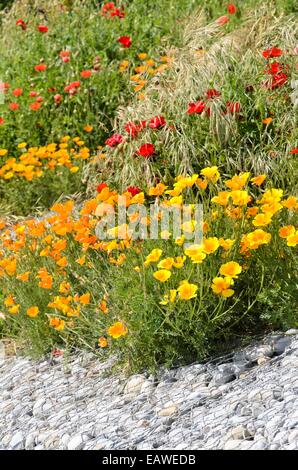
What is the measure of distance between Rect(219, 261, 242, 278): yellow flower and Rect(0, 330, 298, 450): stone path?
14.4 inches

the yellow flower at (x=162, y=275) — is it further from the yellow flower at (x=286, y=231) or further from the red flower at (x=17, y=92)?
the red flower at (x=17, y=92)

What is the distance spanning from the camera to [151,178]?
227 inches

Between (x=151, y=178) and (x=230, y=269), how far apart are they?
2235 mm

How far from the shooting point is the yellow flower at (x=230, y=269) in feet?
11.8

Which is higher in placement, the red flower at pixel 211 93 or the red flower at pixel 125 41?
the red flower at pixel 125 41

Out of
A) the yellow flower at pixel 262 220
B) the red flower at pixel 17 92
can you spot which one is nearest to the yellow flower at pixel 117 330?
the yellow flower at pixel 262 220

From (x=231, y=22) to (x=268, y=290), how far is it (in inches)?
155

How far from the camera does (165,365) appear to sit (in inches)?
147

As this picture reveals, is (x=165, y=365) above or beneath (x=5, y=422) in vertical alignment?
above

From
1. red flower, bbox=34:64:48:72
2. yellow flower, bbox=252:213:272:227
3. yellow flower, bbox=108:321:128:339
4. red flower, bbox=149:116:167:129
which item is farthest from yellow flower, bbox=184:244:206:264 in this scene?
red flower, bbox=34:64:48:72

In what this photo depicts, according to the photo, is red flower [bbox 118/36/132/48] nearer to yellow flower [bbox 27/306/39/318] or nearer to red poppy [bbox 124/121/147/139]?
red poppy [bbox 124/121/147/139]

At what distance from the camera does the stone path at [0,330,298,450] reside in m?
3.11
